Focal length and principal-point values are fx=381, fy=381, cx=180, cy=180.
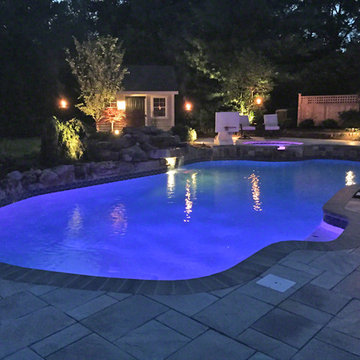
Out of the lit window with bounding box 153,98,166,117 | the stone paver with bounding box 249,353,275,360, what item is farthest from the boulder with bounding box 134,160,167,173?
the stone paver with bounding box 249,353,275,360

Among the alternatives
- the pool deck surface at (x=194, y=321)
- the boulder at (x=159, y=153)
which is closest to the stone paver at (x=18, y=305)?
the pool deck surface at (x=194, y=321)

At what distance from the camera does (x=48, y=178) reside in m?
10.0

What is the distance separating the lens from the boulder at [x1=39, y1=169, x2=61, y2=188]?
32.6 feet

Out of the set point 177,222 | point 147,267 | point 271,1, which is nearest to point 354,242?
point 147,267

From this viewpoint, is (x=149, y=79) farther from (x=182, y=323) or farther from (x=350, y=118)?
(x=182, y=323)

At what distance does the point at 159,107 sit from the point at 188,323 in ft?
64.7

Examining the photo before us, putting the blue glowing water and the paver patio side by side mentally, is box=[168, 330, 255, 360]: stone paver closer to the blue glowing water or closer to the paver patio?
the paver patio

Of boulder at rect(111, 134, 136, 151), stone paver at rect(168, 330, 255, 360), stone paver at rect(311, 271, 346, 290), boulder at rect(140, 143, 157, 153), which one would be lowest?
stone paver at rect(168, 330, 255, 360)

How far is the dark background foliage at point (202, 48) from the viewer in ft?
64.4

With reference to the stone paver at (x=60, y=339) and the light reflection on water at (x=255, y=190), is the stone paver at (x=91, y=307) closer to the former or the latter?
the stone paver at (x=60, y=339)

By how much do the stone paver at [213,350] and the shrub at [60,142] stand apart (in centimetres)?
883

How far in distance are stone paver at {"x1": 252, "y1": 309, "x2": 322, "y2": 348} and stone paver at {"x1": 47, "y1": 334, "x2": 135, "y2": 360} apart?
1138 millimetres

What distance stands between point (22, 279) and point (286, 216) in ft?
19.5

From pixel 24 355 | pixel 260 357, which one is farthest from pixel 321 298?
pixel 24 355
